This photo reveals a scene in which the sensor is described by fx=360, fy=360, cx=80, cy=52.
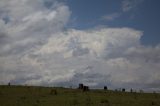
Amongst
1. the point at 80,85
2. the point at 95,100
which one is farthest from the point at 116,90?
the point at 95,100

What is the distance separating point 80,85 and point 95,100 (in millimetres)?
19631

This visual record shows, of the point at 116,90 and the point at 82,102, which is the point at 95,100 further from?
the point at 116,90

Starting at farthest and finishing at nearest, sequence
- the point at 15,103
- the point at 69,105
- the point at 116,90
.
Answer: the point at 116,90
the point at 15,103
the point at 69,105

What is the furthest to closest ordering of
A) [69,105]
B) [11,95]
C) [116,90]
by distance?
[116,90], [11,95], [69,105]

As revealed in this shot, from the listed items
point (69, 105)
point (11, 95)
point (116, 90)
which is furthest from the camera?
point (116, 90)

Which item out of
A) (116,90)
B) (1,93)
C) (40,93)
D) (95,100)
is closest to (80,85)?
(116,90)

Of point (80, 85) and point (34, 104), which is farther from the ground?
point (80, 85)

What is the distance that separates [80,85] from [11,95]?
15.2 metres

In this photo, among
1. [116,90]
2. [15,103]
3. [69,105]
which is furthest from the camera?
[116,90]

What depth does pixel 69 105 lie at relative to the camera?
36.5 metres

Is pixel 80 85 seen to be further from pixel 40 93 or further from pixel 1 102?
pixel 1 102

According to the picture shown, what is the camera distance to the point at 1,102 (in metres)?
40.8

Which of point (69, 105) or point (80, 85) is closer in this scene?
point (69, 105)

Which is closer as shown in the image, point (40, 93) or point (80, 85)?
point (40, 93)
